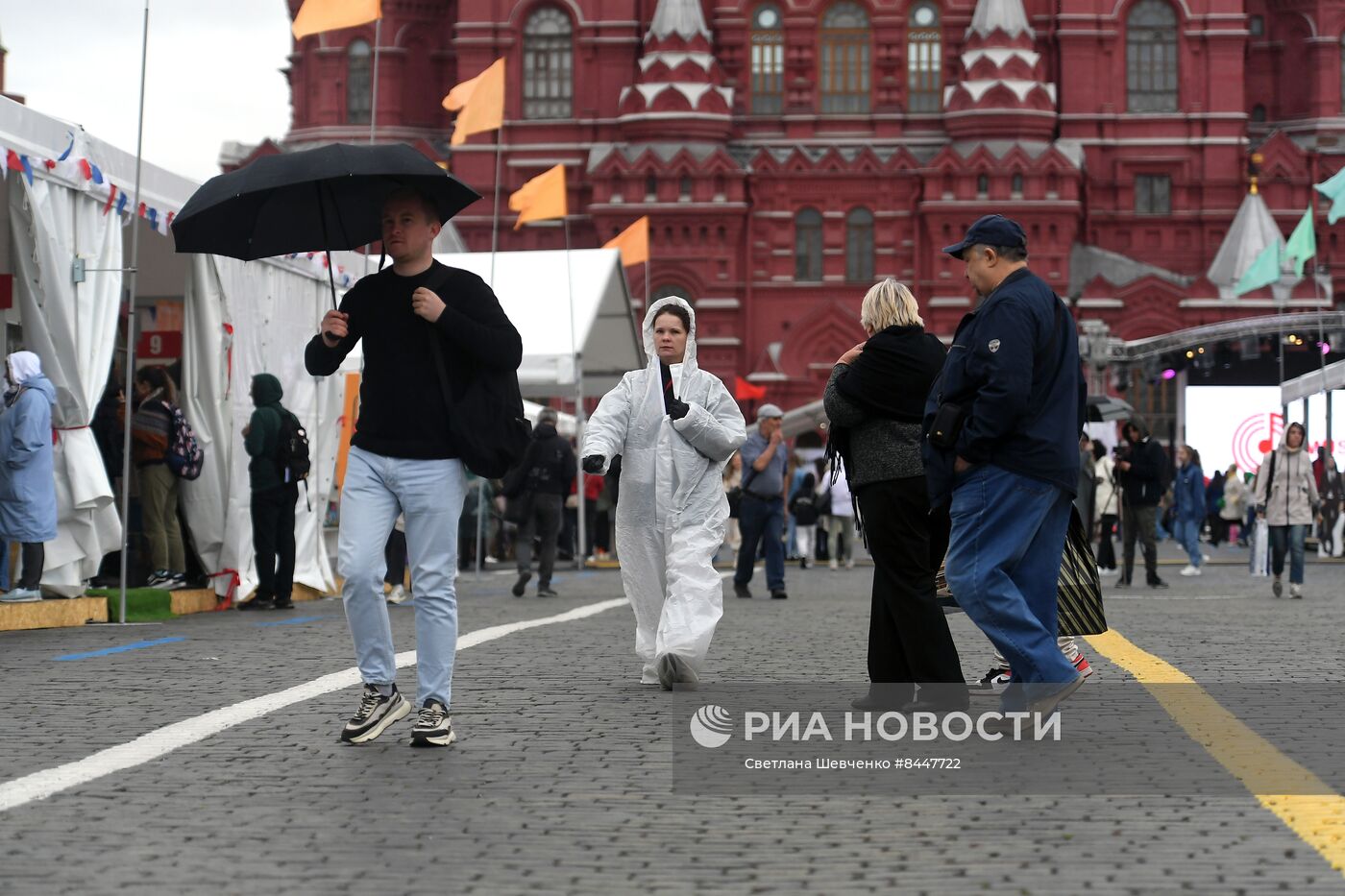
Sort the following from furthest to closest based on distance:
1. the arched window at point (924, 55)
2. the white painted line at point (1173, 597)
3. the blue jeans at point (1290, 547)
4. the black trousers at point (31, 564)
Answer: the arched window at point (924, 55) < the blue jeans at point (1290, 547) < the white painted line at point (1173, 597) < the black trousers at point (31, 564)

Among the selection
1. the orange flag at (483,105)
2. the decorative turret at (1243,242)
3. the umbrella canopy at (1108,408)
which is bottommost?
the umbrella canopy at (1108,408)

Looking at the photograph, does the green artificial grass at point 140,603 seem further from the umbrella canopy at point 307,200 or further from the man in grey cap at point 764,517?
the umbrella canopy at point 307,200

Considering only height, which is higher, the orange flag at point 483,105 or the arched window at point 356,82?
the arched window at point 356,82

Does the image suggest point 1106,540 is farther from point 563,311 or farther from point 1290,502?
point 563,311

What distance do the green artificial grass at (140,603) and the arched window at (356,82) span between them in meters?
49.2

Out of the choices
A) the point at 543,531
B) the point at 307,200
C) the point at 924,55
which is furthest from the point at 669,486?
the point at 924,55

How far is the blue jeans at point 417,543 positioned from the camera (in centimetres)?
768

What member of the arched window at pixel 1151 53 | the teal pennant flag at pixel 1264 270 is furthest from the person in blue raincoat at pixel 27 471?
the arched window at pixel 1151 53

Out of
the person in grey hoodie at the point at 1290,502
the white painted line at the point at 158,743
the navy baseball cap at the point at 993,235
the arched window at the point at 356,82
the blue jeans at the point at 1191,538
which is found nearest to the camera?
the white painted line at the point at 158,743

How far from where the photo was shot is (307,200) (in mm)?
8844

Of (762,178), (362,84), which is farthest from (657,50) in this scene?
(362,84)

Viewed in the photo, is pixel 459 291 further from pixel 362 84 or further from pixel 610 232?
pixel 362 84

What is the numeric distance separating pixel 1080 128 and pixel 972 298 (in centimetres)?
724

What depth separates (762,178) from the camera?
198ft
